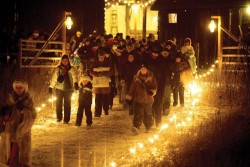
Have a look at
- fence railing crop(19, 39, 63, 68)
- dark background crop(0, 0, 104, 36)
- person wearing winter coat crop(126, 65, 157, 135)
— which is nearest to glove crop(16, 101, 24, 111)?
person wearing winter coat crop(126, 65, 157, 135)

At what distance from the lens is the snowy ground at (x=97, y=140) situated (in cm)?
998

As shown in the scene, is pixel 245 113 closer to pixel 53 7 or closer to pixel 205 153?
pixel 205 153

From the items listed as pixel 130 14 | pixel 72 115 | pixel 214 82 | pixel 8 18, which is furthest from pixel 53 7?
pixel 72 115

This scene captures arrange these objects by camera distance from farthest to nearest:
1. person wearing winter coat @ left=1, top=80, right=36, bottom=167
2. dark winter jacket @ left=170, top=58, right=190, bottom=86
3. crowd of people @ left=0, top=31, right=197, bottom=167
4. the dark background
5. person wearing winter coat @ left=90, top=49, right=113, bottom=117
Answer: the dark background → dark winter jacket @ left=170, top=58, right=190, bottom=86 → person wearing winter coat @ left=90, top=49, right=113, bottom=117 → crowd of people @ left=0, top=31, right=197, bottom=167 → person wearing winter coat @ left=1, top=80, right=36, bottom=167

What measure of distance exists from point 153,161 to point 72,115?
630cm

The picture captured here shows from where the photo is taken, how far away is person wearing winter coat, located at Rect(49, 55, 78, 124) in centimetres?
1386

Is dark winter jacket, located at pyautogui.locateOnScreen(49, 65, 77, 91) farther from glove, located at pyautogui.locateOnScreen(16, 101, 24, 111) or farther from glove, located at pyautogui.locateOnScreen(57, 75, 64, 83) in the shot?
glove, located at pyautogui.locateOnScreen(16, 101, 24, 111)

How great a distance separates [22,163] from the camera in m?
8.73

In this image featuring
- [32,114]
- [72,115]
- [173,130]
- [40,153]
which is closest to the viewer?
[32,114]

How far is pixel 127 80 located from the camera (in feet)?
51.4

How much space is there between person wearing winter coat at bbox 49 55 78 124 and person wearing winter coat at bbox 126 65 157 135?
174cm

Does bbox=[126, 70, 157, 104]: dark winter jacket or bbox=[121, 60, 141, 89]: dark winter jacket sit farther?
bbox=[121, 60, 141, 89]: dark winter jacket

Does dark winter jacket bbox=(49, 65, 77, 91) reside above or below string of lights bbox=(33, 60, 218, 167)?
above

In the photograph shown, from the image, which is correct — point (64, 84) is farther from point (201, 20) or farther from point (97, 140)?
point (201, 20)
